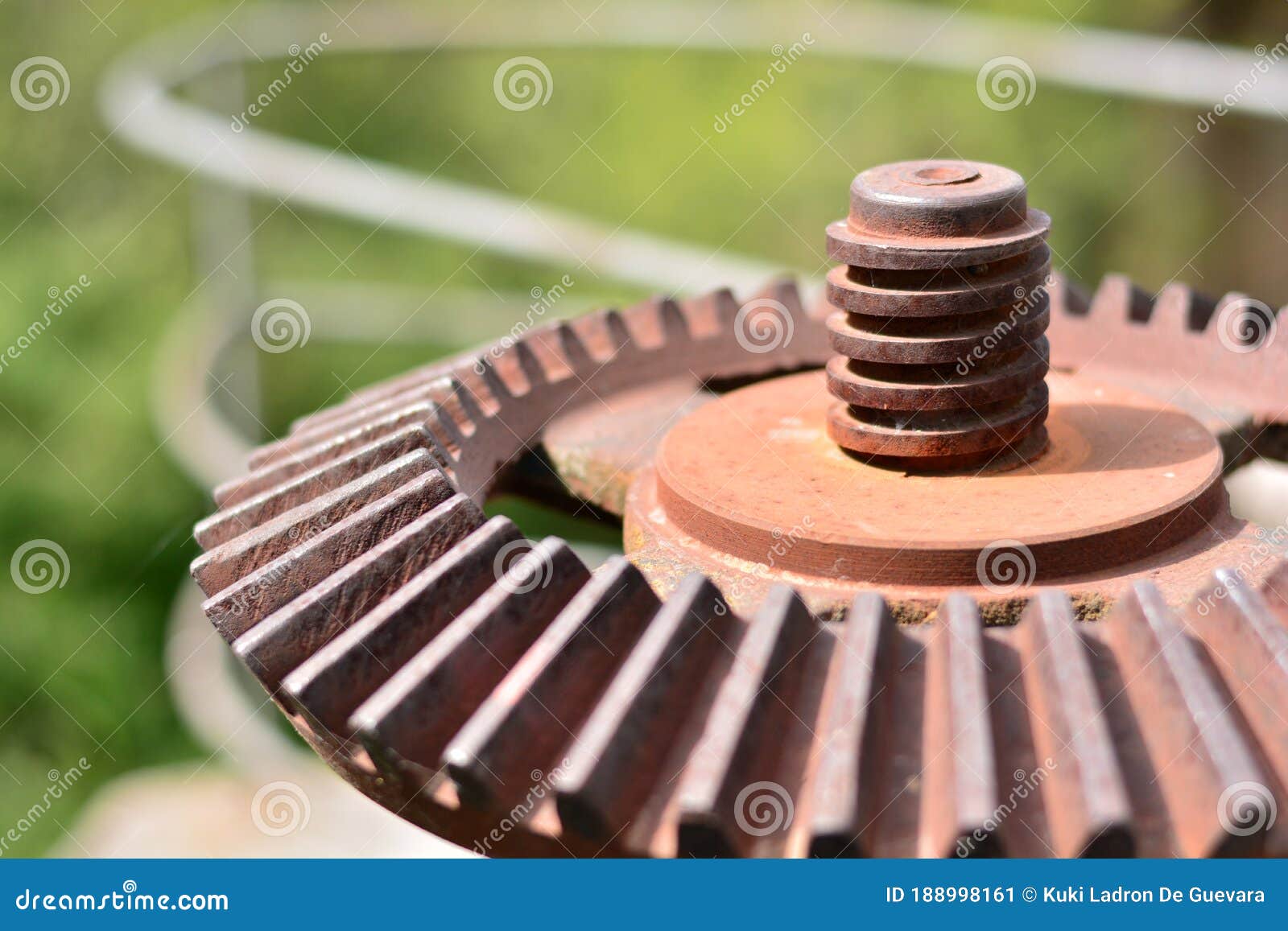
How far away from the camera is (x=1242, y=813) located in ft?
6.86

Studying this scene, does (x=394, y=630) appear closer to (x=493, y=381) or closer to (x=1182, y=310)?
(x=493, y=381)

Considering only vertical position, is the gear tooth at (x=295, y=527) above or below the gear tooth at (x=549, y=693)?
above

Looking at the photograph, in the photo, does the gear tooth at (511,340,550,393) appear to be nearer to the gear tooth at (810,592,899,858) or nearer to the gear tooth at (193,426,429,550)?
the gear tooth at (193,426,429,550)

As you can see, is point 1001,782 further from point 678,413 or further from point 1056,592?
point 678,413

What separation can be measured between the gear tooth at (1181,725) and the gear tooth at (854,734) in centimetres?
41

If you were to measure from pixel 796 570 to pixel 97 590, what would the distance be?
40.2ft

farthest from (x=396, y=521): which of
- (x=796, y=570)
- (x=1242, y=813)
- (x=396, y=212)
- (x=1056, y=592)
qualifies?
(x=396, y=212)

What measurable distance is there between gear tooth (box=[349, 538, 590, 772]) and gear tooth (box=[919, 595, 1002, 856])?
690 millimetres

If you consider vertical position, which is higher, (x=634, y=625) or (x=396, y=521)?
(x=396, y=521)

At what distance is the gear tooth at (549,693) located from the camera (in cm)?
234

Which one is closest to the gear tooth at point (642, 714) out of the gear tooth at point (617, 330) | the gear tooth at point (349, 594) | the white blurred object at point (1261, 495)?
the gear tooth at point (349, 594)

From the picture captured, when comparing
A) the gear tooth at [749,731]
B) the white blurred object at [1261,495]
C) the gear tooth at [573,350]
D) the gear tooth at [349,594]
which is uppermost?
the gear tooth at [573,350]

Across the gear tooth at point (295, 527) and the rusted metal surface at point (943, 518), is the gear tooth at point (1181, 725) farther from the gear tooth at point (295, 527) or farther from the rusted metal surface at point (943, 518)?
the gear tooth at point (295, 527)

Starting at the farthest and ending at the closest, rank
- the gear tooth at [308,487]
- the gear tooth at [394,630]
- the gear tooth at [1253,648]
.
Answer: the gear tooth at [308,487] < the gear tooth at [394,630] < the gear tooth at [1253,648]
